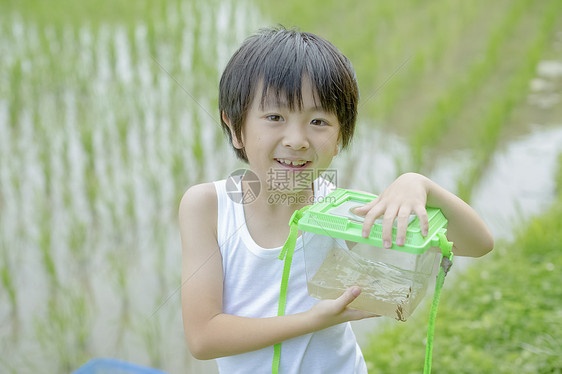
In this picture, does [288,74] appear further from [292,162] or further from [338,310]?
[338,310]

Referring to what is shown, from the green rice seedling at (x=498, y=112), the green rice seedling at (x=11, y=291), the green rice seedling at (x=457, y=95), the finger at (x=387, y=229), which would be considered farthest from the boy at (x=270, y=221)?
the green rice seedling at (x=457, y=95)

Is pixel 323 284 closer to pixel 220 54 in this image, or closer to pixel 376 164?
pixel 376 164

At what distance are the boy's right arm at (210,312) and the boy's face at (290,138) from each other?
0.14 metres

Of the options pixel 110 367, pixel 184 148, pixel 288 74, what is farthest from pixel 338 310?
pixel 184 148

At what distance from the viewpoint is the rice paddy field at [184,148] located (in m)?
1.88

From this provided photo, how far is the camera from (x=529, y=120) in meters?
3.34

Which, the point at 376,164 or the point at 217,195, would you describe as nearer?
the point at 217,195

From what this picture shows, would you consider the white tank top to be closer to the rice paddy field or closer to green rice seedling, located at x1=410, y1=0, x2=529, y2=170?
the rice paddy field

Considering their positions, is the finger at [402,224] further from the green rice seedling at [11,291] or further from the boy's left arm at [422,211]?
the green rice seedling at [11,291]

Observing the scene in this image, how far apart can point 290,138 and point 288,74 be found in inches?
4.4

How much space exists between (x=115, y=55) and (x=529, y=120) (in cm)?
252

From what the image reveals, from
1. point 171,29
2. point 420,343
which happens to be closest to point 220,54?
point 171,29

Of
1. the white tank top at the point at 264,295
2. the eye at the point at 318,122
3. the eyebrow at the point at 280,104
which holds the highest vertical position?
the eyebrow at the point at 280,104

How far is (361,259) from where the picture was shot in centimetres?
98
